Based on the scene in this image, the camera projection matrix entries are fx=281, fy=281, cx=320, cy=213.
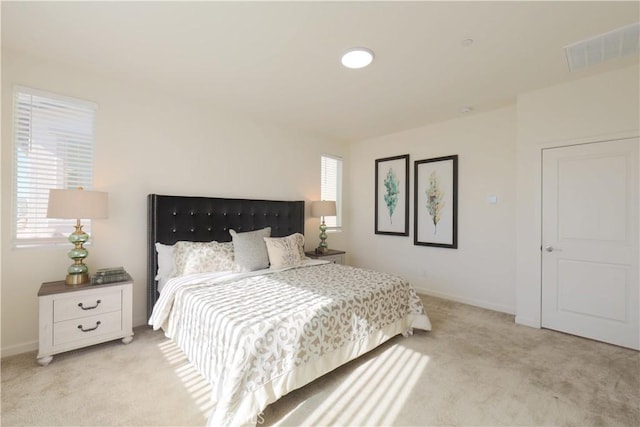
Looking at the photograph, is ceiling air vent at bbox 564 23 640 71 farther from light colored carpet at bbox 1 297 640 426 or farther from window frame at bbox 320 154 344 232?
window frame at bbox 320 154 344 232

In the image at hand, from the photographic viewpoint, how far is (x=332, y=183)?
5059 millimetres

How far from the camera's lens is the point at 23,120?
7.84 feet

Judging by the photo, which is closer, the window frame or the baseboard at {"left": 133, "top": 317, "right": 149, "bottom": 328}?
the baseboard at {"left": 133, "top": 317, "right": 149, "bottom": 328}

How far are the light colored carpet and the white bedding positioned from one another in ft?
0.55

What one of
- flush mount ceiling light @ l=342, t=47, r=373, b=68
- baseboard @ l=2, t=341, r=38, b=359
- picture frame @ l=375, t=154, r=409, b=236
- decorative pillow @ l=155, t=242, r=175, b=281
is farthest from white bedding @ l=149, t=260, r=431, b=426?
flush mount ceiling light @ l=342, t=47, r=373, b=68

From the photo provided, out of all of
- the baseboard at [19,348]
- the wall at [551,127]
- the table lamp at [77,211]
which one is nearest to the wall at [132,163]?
the baseboard at [19,348]

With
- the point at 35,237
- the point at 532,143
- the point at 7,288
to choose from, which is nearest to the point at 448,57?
the point at 532,143

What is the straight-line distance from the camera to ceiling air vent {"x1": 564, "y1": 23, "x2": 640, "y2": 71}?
206 centimetres

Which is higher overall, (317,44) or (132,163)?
(317,44)

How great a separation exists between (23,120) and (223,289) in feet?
7.31

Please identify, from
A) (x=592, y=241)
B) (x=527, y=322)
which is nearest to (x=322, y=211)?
(x=527, y=322)

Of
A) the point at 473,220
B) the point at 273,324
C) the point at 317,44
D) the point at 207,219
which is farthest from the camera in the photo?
the point at 473,220

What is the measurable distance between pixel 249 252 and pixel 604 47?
355cm

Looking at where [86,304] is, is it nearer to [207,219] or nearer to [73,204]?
[73,204]
